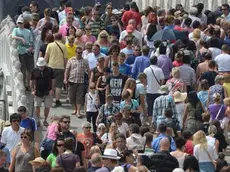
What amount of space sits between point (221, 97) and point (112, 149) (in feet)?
20.1

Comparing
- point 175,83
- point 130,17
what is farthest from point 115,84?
point 130,17

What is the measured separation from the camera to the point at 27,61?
36.5m

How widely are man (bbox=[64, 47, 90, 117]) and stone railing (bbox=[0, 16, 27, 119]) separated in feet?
3.27

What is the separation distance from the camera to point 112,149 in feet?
86.8

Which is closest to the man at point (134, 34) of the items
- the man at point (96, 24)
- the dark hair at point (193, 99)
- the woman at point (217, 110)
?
the man at point (96, 24)

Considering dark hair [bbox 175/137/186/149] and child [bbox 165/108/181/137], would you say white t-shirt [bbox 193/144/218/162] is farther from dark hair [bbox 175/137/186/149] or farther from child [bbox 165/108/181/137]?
child [bbox 165/108/181/137]

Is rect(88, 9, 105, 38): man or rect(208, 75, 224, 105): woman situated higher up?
rect(88, 9, 105, 38): man

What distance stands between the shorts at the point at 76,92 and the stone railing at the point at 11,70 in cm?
101

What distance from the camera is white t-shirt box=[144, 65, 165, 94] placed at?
33.1 m

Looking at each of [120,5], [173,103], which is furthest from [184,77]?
[120,5]

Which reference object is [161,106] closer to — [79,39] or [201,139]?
[201,139]

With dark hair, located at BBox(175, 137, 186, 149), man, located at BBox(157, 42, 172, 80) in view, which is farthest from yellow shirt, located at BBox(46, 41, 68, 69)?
dark hair, located at BBox(175, 137, 186, 149)

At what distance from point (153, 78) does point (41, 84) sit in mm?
2228

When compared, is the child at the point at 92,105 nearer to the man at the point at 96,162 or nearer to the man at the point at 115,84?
the man at the point at 115,84
